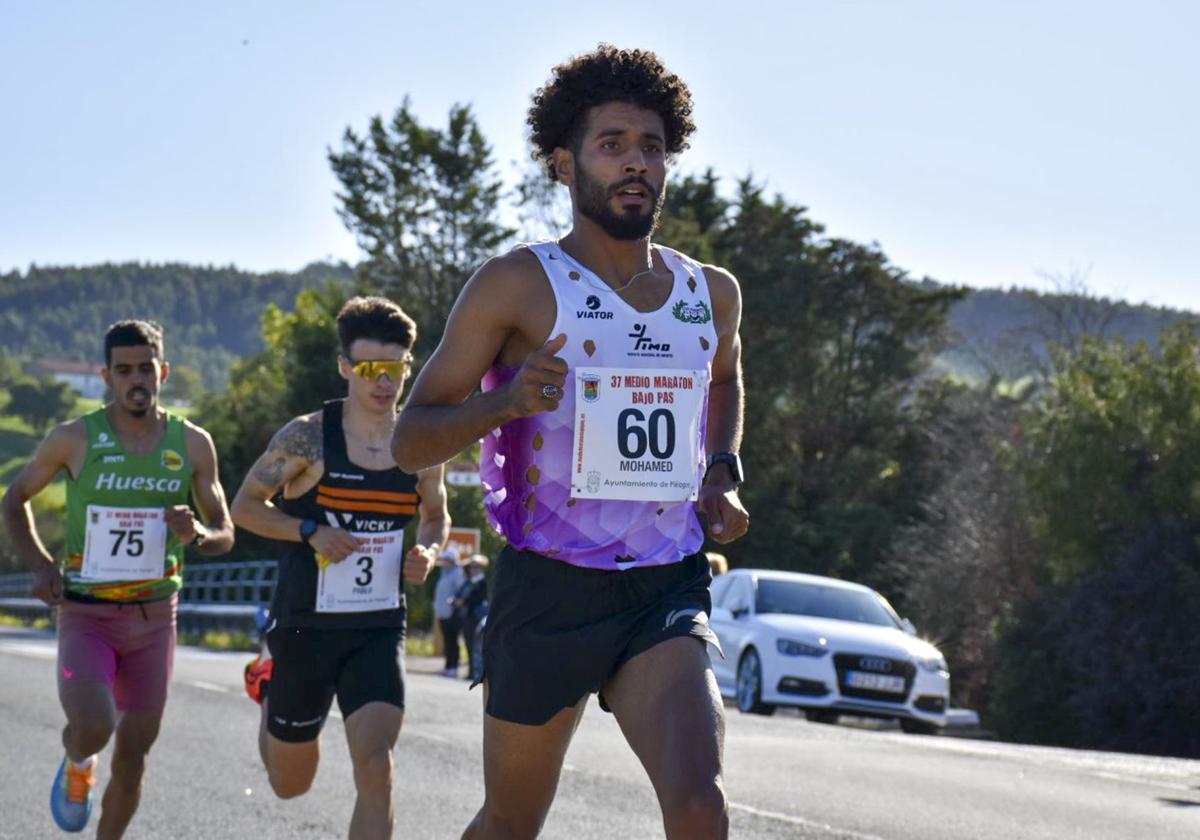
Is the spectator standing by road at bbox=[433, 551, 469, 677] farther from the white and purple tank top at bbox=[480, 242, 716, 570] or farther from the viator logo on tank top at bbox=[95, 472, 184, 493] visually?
the white and purple tank top at bbox=[480, 242, 716, 570]

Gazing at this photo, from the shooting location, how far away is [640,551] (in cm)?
475

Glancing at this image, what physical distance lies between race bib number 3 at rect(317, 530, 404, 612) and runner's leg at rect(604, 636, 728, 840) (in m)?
2.74

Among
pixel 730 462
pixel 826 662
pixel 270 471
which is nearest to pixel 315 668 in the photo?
pixel 270 471

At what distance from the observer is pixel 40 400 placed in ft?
536

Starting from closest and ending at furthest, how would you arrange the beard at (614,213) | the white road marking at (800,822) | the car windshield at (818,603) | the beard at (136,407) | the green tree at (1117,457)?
the beard at (614,213), the beard at (136,407), the white road marking at (800,822), the car windshield at (818,603), the green tree at (1117,457)

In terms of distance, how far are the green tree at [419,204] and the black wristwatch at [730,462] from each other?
5187cm

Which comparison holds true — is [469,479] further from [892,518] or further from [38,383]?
[38,383]

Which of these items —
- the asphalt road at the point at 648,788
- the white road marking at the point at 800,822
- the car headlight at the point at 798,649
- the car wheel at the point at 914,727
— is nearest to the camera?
the white road marking at the point at 800,822

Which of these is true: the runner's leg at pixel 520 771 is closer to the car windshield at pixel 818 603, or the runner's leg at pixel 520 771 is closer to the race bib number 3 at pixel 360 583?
the race bib number 3 at pixel 360 583

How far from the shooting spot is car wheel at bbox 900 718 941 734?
822 inches

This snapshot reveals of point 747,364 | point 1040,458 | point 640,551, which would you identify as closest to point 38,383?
point 747,364

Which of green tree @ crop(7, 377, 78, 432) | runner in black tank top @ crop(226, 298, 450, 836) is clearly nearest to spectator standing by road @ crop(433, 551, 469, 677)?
runner in black tank top @ crop(226, 298, 450, 836)

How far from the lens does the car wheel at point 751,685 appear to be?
1970 centimetres

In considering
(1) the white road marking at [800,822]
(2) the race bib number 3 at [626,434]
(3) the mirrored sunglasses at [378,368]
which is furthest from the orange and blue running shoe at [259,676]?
(2) the race bib number 3 at [626,434]
